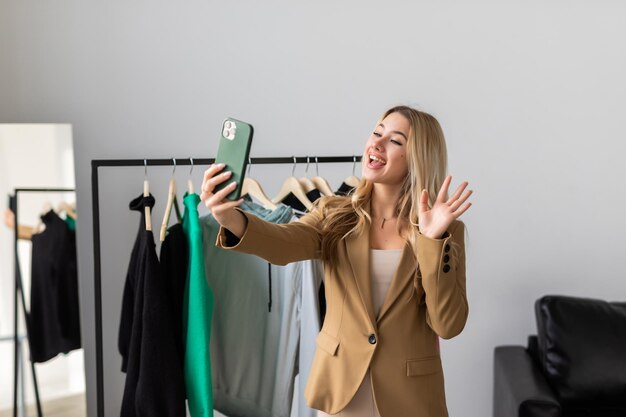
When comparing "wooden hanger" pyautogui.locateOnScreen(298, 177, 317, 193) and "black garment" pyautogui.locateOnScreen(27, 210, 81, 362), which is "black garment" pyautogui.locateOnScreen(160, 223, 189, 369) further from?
"black garment" pyautogui.locateOnScreen(27, 210, 81, 362)

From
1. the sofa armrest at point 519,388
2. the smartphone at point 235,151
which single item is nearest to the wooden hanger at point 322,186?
the smartphone at point 235,151

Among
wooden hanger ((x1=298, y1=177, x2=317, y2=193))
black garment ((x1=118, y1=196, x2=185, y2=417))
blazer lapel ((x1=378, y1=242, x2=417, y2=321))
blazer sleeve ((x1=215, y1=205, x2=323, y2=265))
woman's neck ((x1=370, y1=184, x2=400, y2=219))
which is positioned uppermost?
wooden hanger ((x1=298, y1=177, x2=317, y2=193))

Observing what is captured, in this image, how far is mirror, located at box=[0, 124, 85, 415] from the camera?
2760mm

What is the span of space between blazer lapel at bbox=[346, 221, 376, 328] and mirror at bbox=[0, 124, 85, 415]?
1.44 metres

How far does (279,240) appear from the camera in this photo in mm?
1688

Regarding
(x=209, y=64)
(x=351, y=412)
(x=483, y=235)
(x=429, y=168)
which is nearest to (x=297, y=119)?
(x=209, y=64)

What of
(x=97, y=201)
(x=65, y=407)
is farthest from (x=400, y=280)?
(x=65, y=407)

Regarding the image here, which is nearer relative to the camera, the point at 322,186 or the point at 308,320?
the point at 308,320

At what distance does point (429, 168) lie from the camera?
70.7 inches

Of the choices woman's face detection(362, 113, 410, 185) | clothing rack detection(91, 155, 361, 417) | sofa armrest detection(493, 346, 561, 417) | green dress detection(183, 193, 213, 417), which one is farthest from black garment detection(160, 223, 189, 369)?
sofa armrest detection(493, 346, 561, 417)

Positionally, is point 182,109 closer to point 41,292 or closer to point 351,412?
point 41,292

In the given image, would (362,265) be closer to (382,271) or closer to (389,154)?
(382,271)

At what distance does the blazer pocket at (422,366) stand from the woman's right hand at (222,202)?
0.54m

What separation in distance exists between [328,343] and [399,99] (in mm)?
1602
